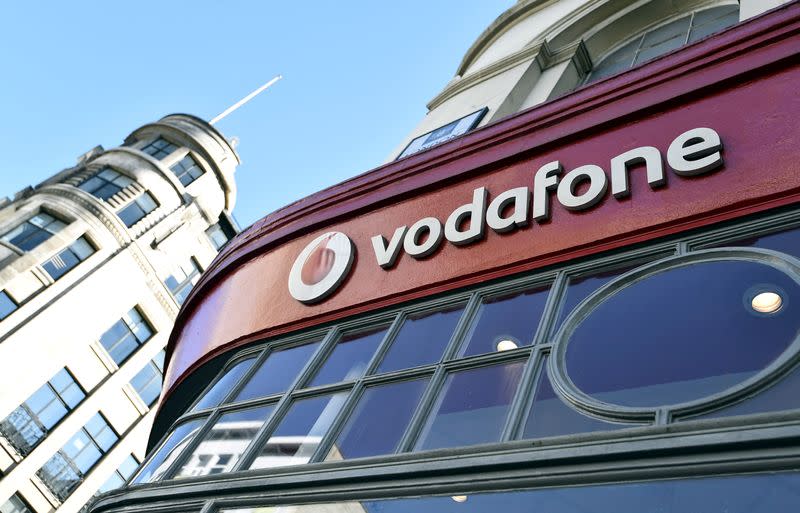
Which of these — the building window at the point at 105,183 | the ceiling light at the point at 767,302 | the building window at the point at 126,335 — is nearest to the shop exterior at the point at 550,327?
the ceiling light at the point at 767,302

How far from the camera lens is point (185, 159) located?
1419 inches

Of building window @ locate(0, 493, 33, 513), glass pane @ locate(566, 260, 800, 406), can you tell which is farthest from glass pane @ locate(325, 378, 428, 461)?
building window @ locate(0, 493, 33, 513)

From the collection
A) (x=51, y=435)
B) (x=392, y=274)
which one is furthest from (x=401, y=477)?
(x=51, y=435)

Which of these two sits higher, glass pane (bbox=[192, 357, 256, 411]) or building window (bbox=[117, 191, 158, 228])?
building window (bbox=[117, 191, 158, 228])

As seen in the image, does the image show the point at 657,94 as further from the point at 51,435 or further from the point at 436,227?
the point at 51,435

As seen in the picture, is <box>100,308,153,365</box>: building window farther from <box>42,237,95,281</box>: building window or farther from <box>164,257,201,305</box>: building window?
<box>42,237,95,281</box>: building window

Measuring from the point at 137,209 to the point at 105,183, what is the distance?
6.30 feet

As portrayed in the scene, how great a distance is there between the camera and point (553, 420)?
4121 millimetres

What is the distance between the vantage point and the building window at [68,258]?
27.5m

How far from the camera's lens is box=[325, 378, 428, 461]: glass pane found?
5062 mm

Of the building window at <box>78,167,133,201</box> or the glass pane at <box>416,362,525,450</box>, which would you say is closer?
the glass pane at <box>416,362,525,450</box>

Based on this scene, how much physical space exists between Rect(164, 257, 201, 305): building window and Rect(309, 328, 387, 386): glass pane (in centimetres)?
2772

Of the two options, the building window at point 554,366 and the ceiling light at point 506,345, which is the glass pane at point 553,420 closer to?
the building window at point 554,366

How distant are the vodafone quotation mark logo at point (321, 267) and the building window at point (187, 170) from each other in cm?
2908
